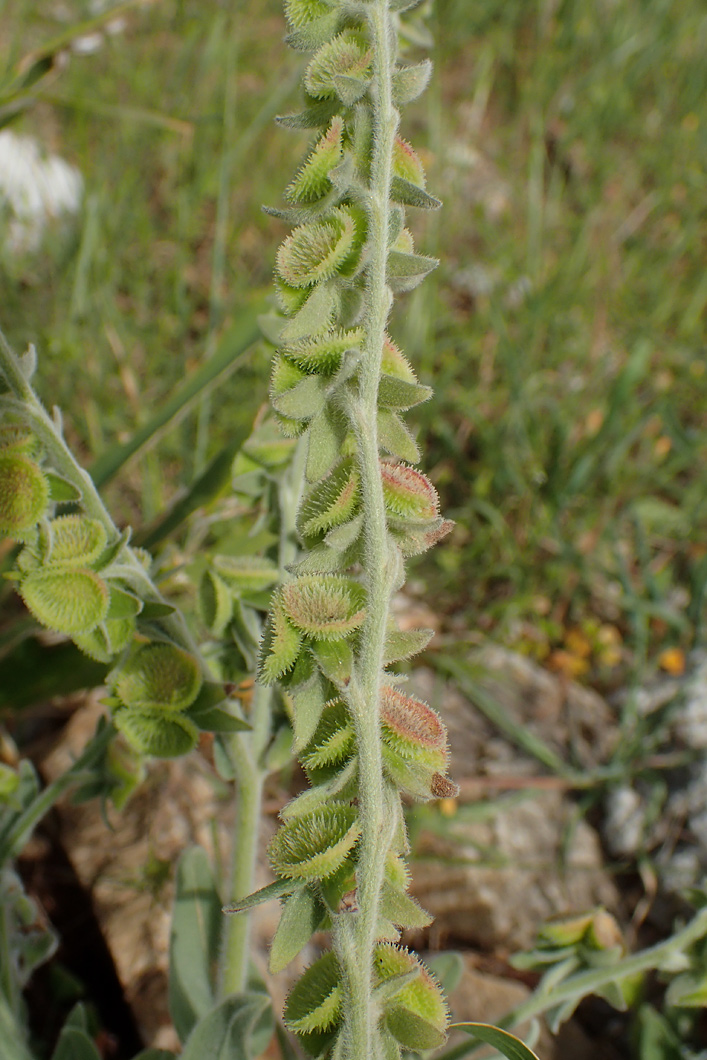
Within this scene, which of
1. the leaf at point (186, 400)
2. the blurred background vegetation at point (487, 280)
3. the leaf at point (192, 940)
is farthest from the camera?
the blurred background vegetation at point (487, 280)

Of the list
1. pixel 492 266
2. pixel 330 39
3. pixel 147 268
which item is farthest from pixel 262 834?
pixel 492 266

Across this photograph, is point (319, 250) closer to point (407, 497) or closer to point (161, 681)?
point (407, 497)

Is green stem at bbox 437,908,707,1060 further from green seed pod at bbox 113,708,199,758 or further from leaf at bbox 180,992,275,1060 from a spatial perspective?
green seed pod at bbox 113,708,199,758

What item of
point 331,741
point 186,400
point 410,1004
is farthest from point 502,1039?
point 186,400

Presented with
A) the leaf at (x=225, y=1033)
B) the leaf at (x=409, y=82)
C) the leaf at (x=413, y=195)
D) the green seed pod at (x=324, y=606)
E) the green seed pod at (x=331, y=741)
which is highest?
the leaf at (x=409, y=82)

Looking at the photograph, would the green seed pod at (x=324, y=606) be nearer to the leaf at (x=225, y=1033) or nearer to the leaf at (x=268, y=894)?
the leaf at (x=268, y=894)

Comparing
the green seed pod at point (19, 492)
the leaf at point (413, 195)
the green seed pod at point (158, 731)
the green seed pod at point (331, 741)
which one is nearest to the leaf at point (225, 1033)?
the green seed pod at point (158, 731)
